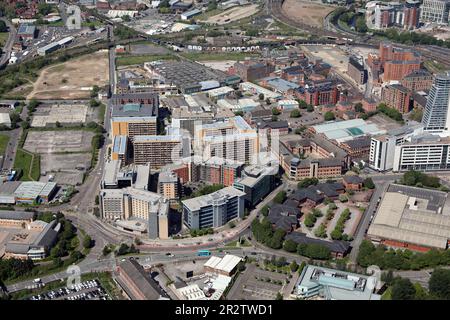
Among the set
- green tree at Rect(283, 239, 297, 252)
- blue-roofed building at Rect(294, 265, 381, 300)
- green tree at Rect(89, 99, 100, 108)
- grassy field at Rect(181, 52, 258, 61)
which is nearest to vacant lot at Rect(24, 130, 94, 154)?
green tree at Rect(89, 99, 100, 108)

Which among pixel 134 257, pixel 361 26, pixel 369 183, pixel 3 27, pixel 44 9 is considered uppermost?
pixel 44 9

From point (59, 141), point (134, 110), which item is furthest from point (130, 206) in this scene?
point (59, 141)

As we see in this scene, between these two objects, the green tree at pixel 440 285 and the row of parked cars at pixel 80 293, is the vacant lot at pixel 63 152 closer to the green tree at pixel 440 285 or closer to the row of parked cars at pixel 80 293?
the row of parked cars at pixel 80 293

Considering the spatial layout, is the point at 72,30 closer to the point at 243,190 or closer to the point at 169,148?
the point at 169,148

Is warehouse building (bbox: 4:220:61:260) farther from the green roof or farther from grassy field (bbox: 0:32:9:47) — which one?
grassy field (bbox: 0:32:9:47)

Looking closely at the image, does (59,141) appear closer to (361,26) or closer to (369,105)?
(369,105)

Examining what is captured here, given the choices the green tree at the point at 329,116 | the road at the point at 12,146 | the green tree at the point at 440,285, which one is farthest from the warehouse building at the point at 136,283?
the green tree at the point at 329,116
